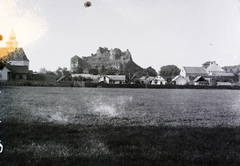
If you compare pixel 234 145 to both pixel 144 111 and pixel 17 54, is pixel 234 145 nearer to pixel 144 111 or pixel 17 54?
pixel 144 111

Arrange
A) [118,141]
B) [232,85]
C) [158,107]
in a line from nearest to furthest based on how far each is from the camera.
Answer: [118,141], [232,85], [158,107]

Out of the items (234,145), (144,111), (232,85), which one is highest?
(232,85)

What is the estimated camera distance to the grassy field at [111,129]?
4.17 m

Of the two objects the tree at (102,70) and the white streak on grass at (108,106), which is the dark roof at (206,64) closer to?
the white streak on grass at (108,106)

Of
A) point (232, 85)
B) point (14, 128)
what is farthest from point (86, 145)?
point (232, 85)

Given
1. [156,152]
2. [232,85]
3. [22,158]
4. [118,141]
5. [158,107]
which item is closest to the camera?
[22,158]

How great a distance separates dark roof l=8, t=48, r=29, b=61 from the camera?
5.14 m

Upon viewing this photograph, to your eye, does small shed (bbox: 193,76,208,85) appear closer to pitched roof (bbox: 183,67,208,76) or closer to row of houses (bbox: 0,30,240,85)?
row of houses (bbox: 0,30,240,85)

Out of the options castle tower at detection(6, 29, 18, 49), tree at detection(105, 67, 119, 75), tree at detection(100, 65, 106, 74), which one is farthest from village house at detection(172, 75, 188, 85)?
A: castle tower at detection(6, 29, 18, 49)

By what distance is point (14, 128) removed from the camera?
5.29 meters

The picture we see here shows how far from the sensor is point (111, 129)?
5.40 meters

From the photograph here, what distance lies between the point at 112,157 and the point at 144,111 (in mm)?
3096

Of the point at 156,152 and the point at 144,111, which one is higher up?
the point at 144,111

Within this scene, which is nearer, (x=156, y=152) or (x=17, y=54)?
(x=156, y=152)
